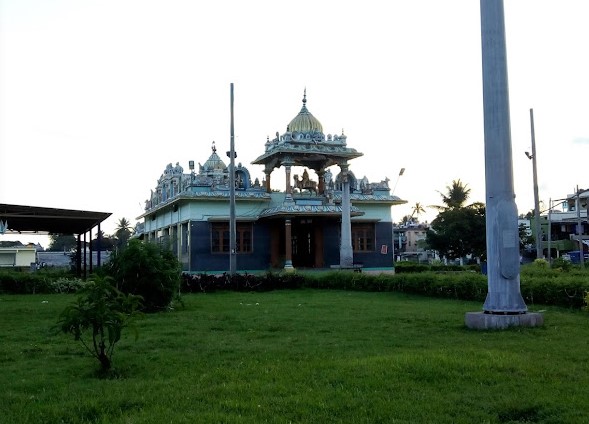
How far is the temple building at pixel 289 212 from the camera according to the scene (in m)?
35.3

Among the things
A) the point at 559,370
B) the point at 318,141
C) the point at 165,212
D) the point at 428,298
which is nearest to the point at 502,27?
the point at 559,370

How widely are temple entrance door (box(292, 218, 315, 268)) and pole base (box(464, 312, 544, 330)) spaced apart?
26639 mm

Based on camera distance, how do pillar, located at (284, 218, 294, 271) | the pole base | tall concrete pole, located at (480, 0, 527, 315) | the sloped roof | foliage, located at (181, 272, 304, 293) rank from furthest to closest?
pillar, located at (284, 218, 294, 271) → foliage, located at (181, 272, 304, 293) → the sloped roof → tall concrete pole, located at (480, 0, 527, 315) → the pole base

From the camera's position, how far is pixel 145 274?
51.3ft

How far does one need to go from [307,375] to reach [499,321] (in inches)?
209

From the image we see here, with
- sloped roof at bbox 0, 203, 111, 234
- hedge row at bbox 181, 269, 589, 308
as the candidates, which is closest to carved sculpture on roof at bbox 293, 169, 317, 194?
hedge row at bbox 181, 269, 589, 308

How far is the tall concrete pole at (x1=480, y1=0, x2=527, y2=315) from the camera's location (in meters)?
11.7

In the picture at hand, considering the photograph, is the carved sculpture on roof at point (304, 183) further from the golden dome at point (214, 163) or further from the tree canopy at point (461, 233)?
the tree canopy at point (461, 233)

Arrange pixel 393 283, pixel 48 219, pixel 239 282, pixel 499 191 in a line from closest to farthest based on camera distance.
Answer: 1. pixel 499 191
2. pixel 393 283
3. pixel 239 282
4. pixel 48 219

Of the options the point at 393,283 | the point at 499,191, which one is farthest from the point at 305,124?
the point at 499,191

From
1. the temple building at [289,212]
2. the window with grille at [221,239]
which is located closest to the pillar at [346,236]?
the temple building at [289,212]

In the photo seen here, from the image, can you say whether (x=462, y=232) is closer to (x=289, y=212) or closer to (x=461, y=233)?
(x=461, y=233)

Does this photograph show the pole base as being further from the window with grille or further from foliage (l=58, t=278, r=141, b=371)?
the window with grille

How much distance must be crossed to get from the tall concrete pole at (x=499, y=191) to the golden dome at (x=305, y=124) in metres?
25.7
